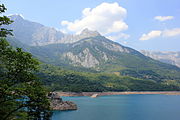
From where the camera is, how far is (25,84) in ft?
51.7

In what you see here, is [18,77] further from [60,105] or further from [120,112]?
[60,105]

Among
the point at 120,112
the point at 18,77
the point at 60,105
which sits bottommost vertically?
the point at 120,112

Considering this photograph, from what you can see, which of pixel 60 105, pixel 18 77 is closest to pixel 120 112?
pixel 60 105

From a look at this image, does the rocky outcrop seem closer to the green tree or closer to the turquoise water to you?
the turquoise water

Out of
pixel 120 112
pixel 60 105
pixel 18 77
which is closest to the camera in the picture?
pixel 18 77

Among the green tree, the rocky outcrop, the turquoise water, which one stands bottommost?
the turquoise water

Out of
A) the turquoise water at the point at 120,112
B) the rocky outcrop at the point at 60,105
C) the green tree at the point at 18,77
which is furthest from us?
the rocky outcrop at the point at 60,105

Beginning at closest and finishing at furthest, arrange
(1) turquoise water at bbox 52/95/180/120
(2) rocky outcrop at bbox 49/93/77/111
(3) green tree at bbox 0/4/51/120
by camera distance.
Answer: (3) green tree at bbox 0/4/51/120
(1) turquoise water at bbox 52/95/180/120
(2) rocky outcrop at bbox 49/93/77/111

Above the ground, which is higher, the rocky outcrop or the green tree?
the green tree

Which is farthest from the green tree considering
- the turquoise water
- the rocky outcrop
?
the rocky outcrop

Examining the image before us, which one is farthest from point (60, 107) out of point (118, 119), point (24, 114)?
point (24, 114)

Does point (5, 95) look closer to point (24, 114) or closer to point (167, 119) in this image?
point (24, 114)

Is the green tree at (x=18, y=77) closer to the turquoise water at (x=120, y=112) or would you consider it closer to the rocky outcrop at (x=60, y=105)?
the turquoise water at (x=120, y=112)

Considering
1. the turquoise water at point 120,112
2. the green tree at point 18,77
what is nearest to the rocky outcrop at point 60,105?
the turquoise water at point 120,112
